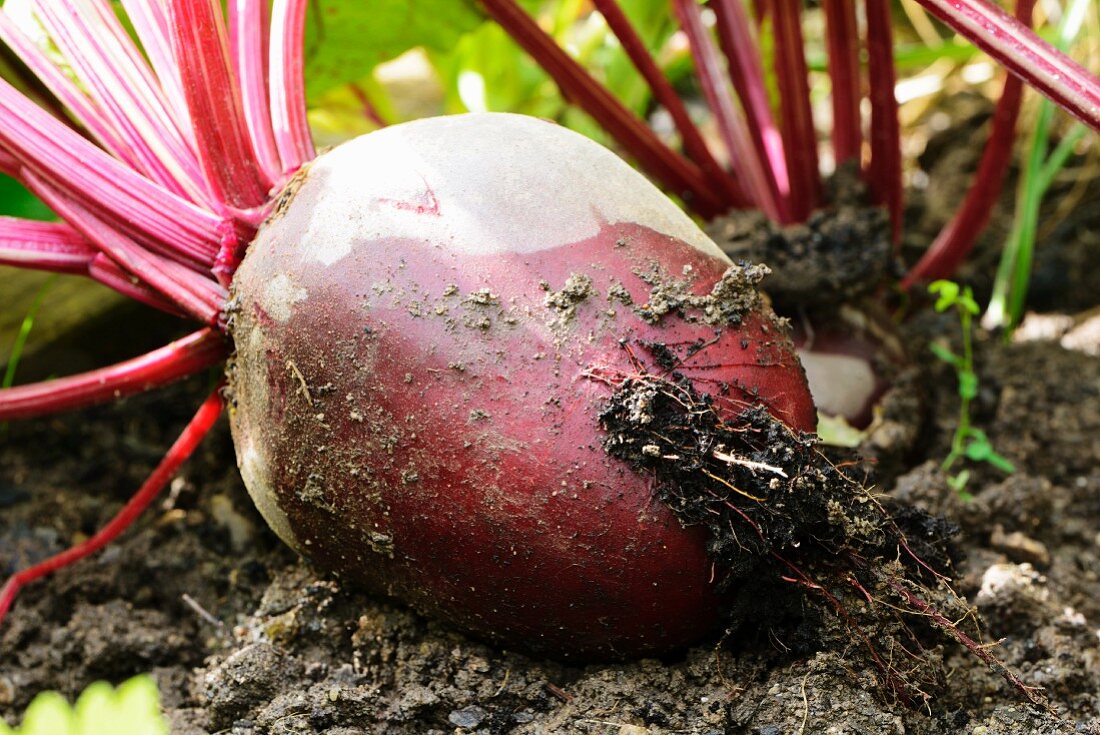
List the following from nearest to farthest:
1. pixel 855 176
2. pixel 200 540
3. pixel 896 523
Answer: pixel 896 523, pixel 200 540, pixel 855 176

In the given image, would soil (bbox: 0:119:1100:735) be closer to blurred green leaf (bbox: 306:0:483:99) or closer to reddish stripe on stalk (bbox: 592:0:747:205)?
reddish stripe on stalk (bbox: 592:0:747:205)

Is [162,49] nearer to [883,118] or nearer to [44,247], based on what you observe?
[44,247]

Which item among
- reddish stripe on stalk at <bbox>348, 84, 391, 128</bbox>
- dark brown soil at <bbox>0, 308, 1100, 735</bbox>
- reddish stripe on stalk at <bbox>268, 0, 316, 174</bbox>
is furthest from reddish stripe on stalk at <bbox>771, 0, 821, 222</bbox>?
reddish stripe on stalk at <bbox>348, 84, 391, 128</bbox>

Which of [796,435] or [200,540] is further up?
[796,435]

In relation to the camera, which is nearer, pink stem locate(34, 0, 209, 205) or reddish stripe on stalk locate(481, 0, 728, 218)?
pink stem locate(34, 0, 209, 205)

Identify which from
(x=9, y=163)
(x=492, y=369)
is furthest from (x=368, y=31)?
(x=492, y=369)

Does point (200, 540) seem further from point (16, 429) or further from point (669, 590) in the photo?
point (669, 590)

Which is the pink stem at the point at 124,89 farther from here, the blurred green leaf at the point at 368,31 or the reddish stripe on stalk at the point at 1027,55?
the reddish stripe on stalk at the point at 1027,55

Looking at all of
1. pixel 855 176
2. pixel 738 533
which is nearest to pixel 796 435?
pixel 738 533
